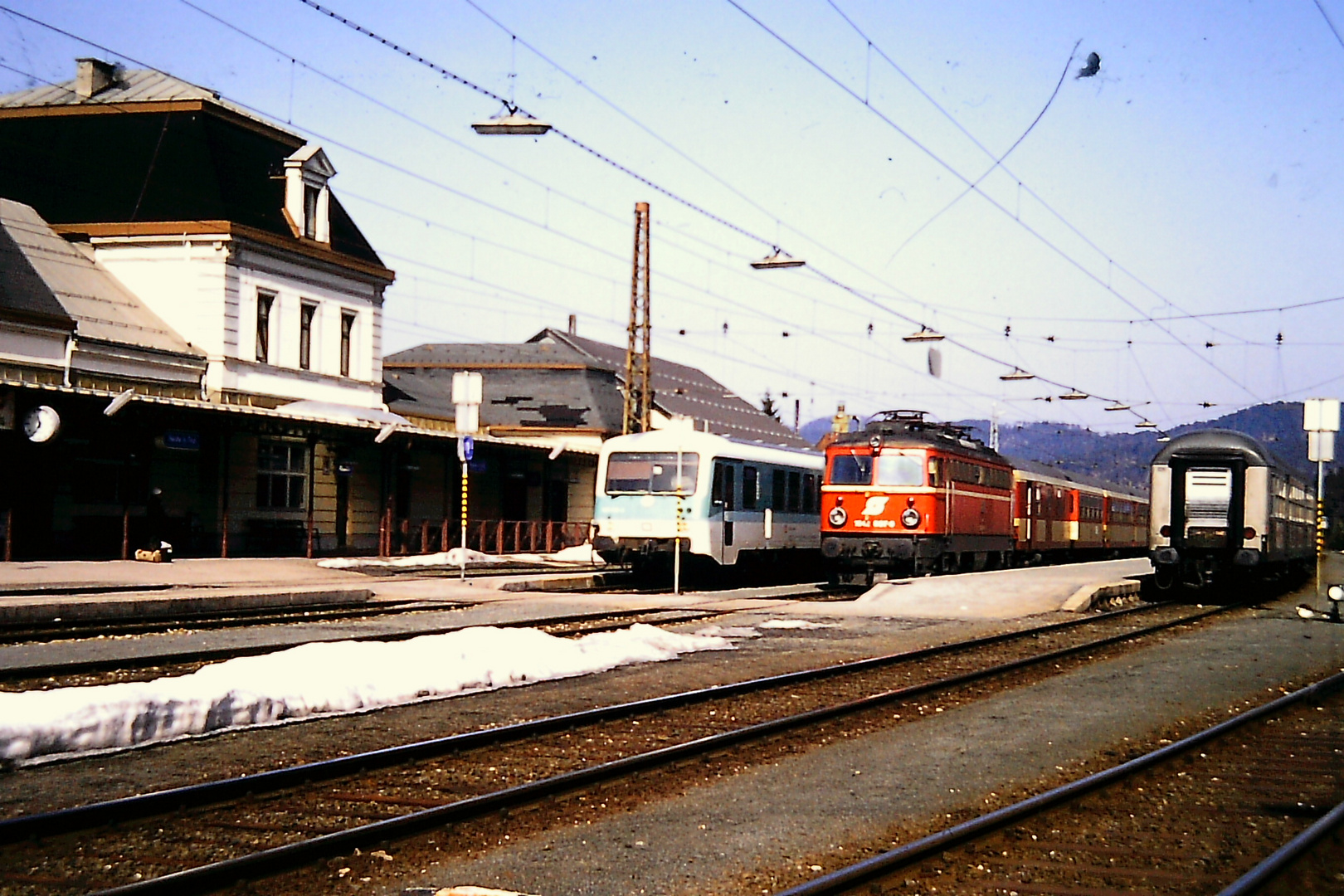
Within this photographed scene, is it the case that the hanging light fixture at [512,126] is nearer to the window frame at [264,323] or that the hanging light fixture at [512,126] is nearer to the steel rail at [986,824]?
the steel rail at [986,824]

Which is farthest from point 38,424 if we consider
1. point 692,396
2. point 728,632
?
point 692,396

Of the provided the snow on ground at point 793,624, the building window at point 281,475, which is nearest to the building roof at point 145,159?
the building window at point 281,475

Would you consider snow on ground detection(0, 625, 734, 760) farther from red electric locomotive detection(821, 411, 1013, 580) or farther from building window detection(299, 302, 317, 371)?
building window detection(299, 302, 317, 371)

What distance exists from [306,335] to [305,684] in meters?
30.1

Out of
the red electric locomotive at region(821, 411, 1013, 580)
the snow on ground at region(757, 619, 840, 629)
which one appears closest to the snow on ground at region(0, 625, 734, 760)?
the snow on ground at region(757, 619, 840, 629)

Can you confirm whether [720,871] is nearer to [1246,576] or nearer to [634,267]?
[1246,576]

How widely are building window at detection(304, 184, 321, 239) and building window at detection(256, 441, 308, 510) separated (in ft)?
24.9

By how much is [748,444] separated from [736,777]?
2035cm

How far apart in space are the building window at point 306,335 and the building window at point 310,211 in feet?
6.57

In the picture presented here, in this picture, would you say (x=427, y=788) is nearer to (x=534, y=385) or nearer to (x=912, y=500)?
(x=912, y=500)

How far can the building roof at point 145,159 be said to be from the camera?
122 feet

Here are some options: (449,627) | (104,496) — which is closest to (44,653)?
(449,627)

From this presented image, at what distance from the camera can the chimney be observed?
1590 inches

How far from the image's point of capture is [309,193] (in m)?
40.1
